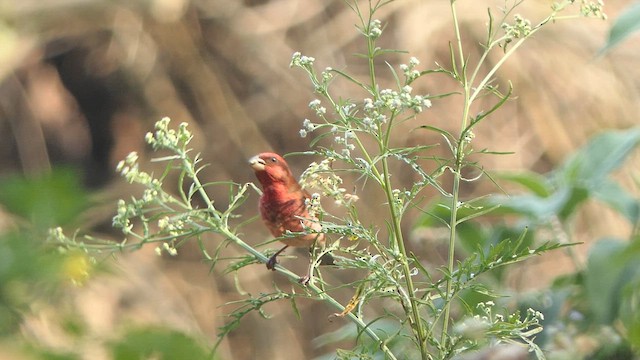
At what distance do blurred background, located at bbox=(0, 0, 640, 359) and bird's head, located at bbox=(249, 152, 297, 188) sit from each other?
228 centimetres

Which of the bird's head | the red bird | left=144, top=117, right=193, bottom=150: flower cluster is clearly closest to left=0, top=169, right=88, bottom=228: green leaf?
left=144, top=117, right=193, bottom=150: flower cluster

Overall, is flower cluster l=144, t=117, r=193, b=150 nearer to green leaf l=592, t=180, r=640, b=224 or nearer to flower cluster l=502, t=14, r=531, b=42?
flower cluster l=502, t=14, r=531, b=42

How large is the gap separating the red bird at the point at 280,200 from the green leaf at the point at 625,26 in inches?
20.2

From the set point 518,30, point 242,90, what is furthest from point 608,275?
point 242,90

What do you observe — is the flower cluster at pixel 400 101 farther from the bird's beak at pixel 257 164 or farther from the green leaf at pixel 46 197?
the bird's beak at pixel 257 164

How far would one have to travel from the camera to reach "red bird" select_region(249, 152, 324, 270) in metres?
1.20

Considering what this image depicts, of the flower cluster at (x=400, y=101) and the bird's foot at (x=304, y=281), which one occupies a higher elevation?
the flower cluster at (x=400, y=101)

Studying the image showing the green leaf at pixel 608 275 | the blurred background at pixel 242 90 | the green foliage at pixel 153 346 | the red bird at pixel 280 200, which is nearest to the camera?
the green foliage at pixel 153 346

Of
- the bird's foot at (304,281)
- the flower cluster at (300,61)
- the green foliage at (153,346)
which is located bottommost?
the green foliage at (153,346)

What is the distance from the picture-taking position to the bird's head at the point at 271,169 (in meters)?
1.35

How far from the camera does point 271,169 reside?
1.38 metres

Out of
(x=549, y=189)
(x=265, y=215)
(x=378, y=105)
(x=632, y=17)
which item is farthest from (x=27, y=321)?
(x=549, y=189)

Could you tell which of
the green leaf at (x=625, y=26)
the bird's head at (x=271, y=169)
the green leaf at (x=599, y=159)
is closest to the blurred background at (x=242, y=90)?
the green leaf at (x=599, y=159)

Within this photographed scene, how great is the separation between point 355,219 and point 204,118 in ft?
10.0
